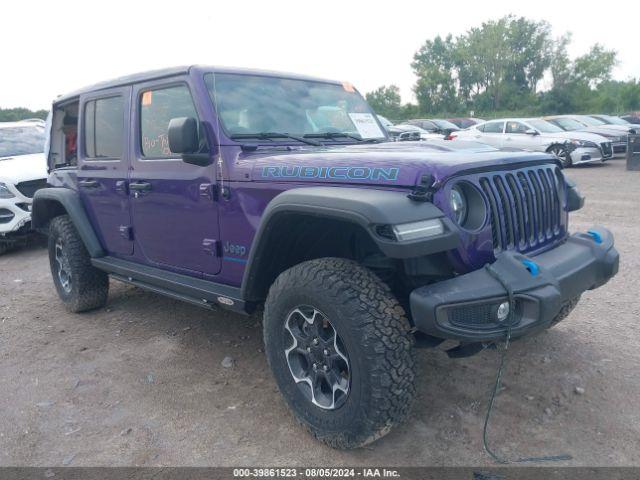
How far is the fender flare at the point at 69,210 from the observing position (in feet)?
14.9

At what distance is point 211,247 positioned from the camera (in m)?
3.40

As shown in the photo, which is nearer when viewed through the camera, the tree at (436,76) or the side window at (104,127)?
the side window at (104,127)

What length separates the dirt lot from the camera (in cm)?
274

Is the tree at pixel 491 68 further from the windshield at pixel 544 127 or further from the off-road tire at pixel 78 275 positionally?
the off-road tire at pixel 78 275

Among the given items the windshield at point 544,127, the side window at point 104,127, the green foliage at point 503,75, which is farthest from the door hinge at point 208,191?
the green foliage at point 503,75

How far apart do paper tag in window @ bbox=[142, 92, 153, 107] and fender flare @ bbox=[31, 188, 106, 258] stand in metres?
1.26

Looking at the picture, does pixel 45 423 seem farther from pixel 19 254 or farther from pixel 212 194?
pixel 19 254

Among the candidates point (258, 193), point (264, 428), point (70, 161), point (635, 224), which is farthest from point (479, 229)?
point (635, 224)

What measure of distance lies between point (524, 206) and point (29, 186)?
6774 millimetres

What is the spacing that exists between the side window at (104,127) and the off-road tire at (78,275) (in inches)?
29.7

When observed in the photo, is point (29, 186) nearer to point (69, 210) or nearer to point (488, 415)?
point (69, 210)

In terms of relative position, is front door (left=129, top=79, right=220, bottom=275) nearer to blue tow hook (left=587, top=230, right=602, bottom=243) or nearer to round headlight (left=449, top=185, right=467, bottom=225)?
round headlight (left=449, top=185, right=467, bottom=225)

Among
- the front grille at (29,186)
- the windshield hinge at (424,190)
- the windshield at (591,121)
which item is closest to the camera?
the windshield hinge at (424,190)

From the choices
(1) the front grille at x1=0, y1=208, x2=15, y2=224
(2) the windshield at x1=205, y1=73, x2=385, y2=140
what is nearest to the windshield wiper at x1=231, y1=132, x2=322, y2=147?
(2) the windshield at x1=205, y1=73, x2=385, y2=140
